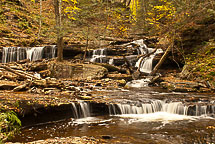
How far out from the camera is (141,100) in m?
8.41

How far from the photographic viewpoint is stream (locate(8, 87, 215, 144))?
4.93 m

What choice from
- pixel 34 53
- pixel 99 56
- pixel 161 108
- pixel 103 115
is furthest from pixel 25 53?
pixel 161 108

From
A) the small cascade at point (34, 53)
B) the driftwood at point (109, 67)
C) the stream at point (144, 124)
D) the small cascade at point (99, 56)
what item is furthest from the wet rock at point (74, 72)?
the stream at point (144, 124)

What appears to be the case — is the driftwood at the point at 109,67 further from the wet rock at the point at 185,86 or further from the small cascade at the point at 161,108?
the small cascade at the point at 161,108

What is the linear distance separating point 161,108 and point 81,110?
3.82m

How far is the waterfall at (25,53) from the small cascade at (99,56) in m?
4.45

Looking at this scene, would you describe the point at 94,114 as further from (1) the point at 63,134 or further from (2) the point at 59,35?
(2) the point at 59,35

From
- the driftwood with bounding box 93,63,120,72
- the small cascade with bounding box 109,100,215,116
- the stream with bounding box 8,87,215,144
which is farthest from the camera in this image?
the driftwood with bounding box 93,63,120,72

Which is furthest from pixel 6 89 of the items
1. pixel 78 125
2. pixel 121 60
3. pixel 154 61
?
pixel 154 61

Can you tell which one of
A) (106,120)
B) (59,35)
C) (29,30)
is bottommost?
(106,120)

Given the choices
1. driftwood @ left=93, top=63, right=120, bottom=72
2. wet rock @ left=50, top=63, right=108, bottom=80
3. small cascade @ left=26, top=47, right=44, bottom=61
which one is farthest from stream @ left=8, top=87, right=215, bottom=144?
small cascade @ left=26, top=47, right=44, bottom=61

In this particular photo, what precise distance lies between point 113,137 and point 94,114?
8.17 feet

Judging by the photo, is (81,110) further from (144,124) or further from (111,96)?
(144,124)

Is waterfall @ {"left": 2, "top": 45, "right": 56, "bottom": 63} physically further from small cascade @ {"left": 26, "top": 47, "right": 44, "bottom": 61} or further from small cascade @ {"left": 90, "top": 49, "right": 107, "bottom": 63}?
small cascade @ {"left": 90, "top": 49, "right": 107, "bottom": 63}
